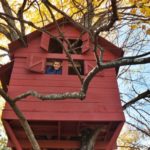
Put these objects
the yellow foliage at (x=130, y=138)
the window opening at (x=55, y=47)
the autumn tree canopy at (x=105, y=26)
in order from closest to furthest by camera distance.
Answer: the autumn tree canopy at (x=105, y=26) < the window opening at (x=55, y=47) < the yellow foliage at (x=130, y=138)

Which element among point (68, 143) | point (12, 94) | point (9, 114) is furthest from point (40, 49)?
point (68, 143)

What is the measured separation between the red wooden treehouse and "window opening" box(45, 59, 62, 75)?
0.06m

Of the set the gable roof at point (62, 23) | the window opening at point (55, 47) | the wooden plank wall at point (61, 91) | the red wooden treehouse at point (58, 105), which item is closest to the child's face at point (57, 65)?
the red wooden treehouse at point (58, 105)

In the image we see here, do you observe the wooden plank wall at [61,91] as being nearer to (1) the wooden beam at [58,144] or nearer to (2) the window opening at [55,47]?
(1) the wooden beam at [58,144]

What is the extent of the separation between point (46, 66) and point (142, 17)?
3.46m

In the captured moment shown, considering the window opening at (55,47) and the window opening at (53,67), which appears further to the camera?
the window opening at (55,47)

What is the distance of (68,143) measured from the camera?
23.5ft

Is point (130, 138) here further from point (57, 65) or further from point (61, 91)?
point (61, 91)

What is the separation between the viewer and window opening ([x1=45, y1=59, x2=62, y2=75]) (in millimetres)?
7774

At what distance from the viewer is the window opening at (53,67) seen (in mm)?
7774

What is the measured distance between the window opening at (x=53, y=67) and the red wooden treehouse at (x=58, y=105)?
6cm

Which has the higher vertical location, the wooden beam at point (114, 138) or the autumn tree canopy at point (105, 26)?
the autumn tree canopy at point (105, 26)

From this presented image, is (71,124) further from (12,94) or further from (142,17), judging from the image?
(142,17)

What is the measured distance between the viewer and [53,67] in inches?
319
